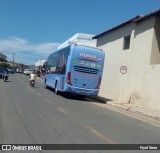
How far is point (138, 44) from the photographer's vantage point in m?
22.7

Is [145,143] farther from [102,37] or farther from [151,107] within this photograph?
[102,37]

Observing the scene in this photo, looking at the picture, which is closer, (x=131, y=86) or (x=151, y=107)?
(x=151, y=107)

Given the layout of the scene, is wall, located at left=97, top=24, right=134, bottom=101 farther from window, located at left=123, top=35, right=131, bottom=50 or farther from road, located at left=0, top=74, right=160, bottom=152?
road, located at left=0, top=74, right=160, bottom=152

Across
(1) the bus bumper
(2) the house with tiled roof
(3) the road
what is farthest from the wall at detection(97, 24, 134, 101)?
(3) the road

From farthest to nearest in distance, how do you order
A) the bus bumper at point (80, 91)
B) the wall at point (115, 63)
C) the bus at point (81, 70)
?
the wall at point (115, 63)
the bus bumper at point (80, 91)
the bus at point (81, 70)

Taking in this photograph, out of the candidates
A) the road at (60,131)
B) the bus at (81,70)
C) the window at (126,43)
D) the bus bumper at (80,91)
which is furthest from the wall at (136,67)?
the road at (60,131)

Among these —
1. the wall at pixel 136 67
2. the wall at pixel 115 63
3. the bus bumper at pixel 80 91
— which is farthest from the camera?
the wall at pixel 115 63

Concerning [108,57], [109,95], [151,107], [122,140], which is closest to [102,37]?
[108,57]

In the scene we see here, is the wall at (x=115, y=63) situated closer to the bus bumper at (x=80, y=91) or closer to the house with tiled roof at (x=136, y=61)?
the house with tiled roof at (x=136, y=61)

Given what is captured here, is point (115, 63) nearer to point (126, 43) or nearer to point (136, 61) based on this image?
point (126, 43)

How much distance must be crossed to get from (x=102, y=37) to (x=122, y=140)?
2228 cm

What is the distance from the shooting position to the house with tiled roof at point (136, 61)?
2039cm

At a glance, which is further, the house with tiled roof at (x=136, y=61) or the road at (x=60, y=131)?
the house with tiled roof at (x=136, y=61)

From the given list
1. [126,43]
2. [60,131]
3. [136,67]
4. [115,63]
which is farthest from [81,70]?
[60,131]
